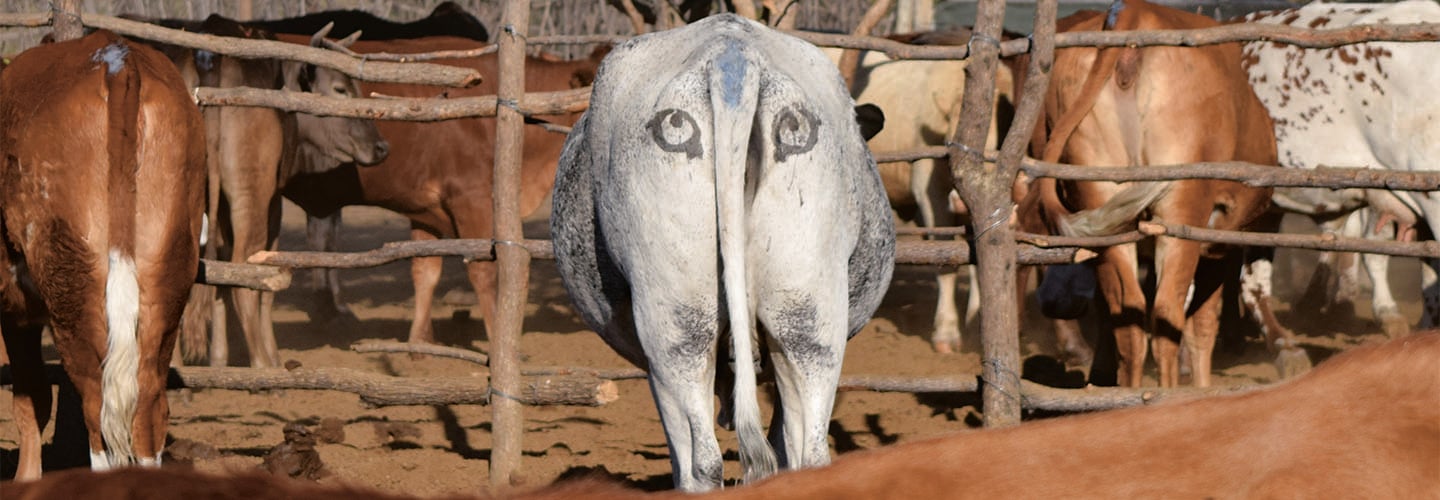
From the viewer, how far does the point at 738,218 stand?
8.84ft

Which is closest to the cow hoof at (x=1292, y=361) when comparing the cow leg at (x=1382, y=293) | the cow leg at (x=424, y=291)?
the cow leg at (x=1382, y=293)

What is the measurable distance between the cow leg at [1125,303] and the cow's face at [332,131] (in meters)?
3.31

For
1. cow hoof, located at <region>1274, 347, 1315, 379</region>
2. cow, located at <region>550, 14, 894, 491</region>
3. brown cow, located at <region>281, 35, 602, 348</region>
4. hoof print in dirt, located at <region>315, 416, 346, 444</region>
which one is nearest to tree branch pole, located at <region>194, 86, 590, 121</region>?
hoof print in dirt, located at <region>315, 416, 346, 444</region>

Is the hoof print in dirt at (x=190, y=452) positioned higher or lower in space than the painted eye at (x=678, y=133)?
lower

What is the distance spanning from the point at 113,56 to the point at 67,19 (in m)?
0.93

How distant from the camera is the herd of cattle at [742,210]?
137 cm

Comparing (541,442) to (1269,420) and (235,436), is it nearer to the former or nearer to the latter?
(235,436)

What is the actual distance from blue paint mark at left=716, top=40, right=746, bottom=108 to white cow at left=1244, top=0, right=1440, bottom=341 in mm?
4371

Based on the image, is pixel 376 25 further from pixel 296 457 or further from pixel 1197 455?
pixel 1197 455

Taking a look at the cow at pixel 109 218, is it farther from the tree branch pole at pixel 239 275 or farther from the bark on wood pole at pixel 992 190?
the bark on wood pole at pixel 992 190

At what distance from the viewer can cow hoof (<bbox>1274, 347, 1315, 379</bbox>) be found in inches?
264

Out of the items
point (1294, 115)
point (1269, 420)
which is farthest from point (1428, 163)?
point (1269, 420)

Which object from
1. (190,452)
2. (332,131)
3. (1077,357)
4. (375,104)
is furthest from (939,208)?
(190,452)

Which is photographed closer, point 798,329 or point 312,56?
point 798,329
